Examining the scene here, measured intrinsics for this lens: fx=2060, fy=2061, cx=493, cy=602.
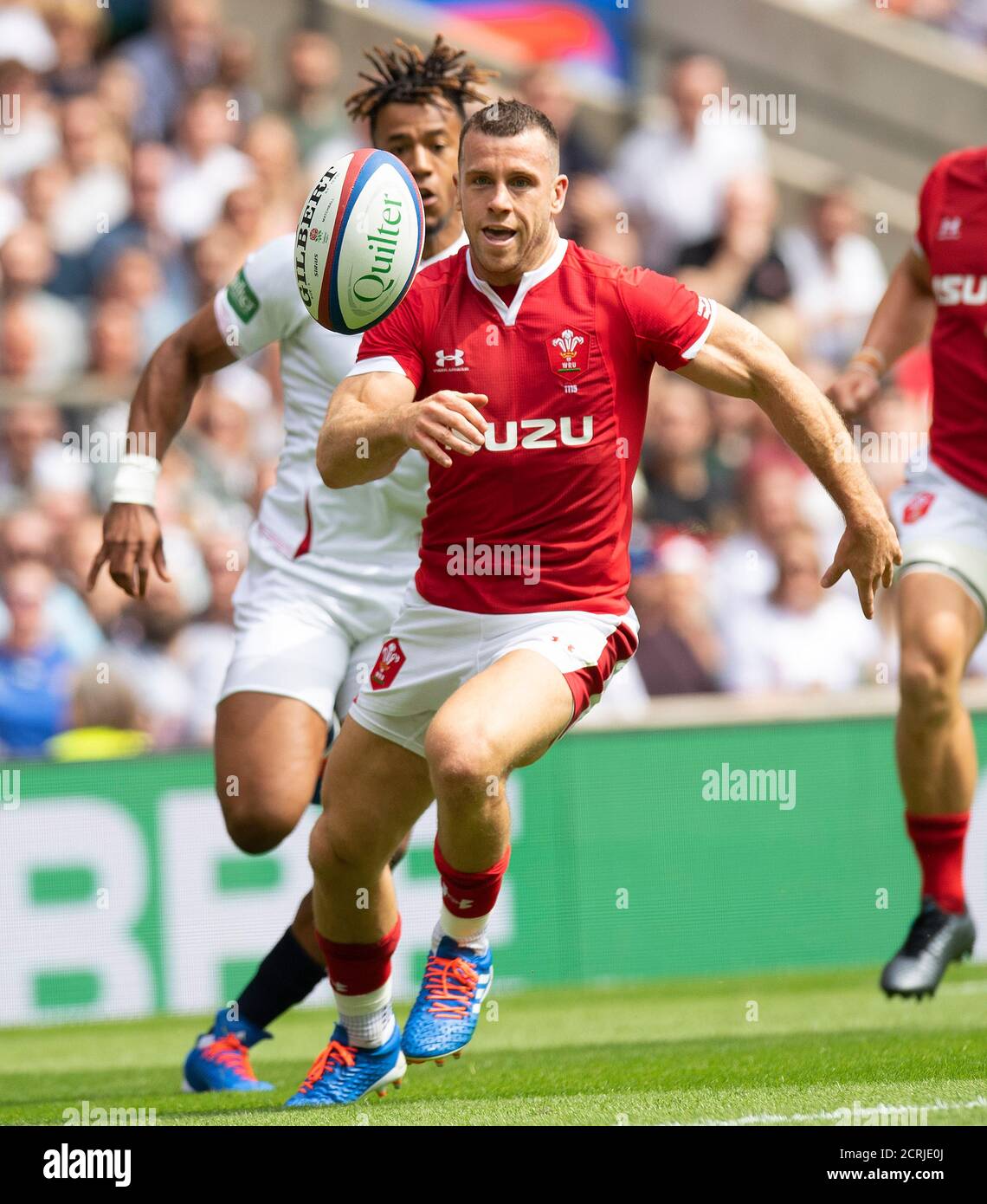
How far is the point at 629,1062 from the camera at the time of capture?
663 centimetres

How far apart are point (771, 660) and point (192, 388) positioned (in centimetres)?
529

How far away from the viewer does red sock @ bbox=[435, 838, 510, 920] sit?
5.52 metres

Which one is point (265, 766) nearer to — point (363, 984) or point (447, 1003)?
point (363, 984)

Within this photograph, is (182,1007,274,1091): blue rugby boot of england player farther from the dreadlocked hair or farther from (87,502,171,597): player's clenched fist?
the dreadlocked hair

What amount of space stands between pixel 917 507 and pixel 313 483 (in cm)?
212

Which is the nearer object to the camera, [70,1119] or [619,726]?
[70,1119]

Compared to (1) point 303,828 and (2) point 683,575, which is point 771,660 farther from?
(1) point 303,828

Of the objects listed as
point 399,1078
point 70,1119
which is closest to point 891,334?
point 399,1078

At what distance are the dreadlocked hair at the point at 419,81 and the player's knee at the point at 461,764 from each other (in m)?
2.40

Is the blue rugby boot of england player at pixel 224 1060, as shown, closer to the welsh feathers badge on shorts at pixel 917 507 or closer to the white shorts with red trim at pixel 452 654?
the white shorts with red trim at pixel 452 654

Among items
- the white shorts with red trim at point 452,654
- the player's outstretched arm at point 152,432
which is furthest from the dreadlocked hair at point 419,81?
the white shorts with red trim at point 452,654

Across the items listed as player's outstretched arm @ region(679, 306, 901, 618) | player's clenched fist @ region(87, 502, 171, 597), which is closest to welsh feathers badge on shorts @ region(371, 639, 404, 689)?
player's outstretched arm @ region(679, 306, 901, 618)

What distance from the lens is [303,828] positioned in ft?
32.7

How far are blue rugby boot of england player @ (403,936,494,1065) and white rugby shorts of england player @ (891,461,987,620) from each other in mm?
2254
